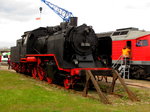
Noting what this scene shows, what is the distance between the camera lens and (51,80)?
13.4 m

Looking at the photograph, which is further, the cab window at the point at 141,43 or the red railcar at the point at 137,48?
the cab window at the point at 141,43

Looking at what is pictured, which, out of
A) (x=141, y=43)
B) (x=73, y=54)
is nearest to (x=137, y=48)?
(x=141, y=43)

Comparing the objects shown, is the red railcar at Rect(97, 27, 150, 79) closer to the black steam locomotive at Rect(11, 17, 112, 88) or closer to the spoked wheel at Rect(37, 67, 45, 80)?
the black steam locomotive at Rect(11, 17, 112, 88)

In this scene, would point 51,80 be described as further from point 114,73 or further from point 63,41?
point 114,73

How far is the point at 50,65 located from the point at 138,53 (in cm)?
963

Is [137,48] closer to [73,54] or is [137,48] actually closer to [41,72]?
[41,72]

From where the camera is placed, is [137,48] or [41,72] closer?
[41,72]

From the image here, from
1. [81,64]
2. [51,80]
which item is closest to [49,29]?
[51,80]

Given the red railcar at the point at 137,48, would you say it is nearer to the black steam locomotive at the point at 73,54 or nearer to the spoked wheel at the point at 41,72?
the black steam locomotive at the point at 73,54

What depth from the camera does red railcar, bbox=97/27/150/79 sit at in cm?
1845

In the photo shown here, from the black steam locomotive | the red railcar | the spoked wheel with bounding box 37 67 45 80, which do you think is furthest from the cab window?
the spoked wheel with bounding box 37 67 45 80

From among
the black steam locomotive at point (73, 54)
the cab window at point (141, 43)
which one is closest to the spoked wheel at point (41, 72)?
the black steam locomotive at point (73, 54)

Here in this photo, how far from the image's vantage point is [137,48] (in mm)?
19078

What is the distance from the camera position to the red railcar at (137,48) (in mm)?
18453
